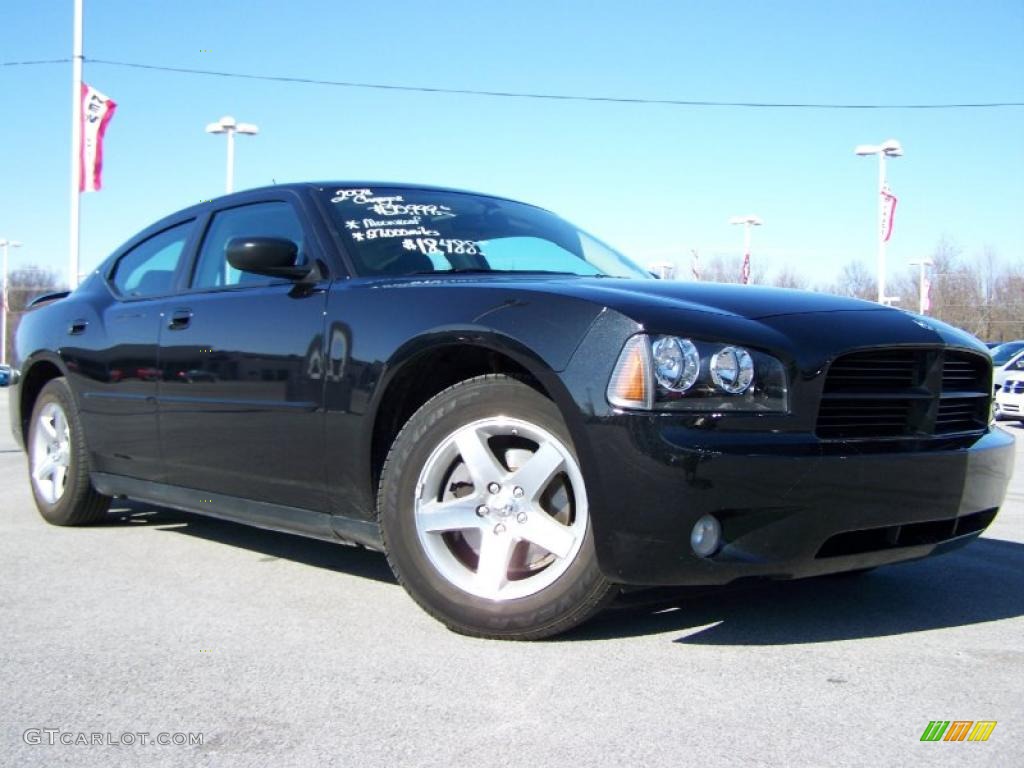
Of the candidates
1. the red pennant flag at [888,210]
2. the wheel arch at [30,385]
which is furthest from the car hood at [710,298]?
the red pennant flag at [888,210]

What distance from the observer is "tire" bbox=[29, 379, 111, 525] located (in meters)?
5.03

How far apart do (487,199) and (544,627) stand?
7.12 feet

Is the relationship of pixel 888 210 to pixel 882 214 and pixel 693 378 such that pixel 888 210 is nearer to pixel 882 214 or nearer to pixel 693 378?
pixel 882 214

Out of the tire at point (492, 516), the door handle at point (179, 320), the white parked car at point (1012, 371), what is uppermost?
the door handle at point (179, 320)

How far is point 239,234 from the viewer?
4.45 m

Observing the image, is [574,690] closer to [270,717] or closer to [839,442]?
[270,717]

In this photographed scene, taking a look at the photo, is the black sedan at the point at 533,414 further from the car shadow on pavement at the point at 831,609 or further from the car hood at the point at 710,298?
the car shadow on pavement at the point at 831,609

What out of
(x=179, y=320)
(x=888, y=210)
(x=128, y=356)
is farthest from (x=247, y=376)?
(x=888, y=210)

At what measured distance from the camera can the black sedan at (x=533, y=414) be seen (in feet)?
9.05

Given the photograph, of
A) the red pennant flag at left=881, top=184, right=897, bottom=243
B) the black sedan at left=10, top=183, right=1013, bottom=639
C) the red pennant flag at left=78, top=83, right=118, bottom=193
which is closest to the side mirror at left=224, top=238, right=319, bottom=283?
the black sedan at left=10, top=183, right=1013, bottom=639

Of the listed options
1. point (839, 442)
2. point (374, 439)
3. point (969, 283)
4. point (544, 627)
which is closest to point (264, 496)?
point (374, 439)

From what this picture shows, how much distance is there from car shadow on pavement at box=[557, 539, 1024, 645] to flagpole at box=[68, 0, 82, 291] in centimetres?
1800

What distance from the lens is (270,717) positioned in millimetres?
2479

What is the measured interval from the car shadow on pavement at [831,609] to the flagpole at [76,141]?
18.0 meters
